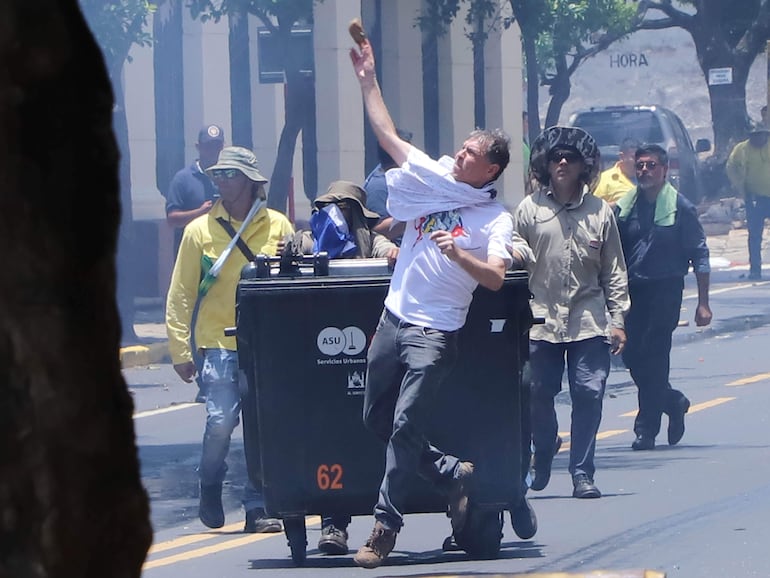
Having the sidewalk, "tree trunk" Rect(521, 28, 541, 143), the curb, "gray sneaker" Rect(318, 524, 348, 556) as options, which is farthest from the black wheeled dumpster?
"tree trunk" Rect(521, 28, 541, 143)

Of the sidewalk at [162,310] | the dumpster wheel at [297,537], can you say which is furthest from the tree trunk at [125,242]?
the dumpster wheel at [297,537]

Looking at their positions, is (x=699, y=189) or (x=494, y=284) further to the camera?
(x=699, y=189)

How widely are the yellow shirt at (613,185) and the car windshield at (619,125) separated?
12.5m

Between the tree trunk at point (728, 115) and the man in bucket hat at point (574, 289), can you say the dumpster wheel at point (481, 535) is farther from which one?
the tree trunk at point (728, 115)

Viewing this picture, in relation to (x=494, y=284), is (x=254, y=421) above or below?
below

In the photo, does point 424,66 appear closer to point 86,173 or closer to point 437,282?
point 437,282

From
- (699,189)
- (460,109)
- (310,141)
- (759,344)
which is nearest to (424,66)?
(460,109)

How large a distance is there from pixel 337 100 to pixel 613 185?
751 cm

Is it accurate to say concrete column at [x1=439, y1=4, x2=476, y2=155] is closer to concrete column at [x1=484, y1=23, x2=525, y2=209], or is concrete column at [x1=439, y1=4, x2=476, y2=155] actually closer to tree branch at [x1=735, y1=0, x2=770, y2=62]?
concrete column at [x1=484, y1=23, x2=525, y2=209]

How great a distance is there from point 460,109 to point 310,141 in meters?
3.15

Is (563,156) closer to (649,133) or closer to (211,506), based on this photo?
(211,506)

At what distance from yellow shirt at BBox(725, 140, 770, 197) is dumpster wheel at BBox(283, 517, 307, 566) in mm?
16121

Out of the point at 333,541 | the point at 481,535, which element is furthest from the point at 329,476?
the point at 481,535

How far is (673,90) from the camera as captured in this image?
156 feet
